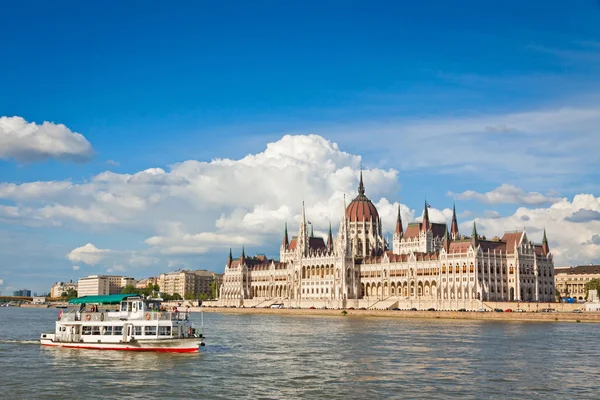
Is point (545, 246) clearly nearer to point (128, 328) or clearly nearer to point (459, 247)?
point (459, 247)

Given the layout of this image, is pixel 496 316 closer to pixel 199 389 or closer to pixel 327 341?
pixel 327 341

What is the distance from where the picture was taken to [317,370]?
57219mm

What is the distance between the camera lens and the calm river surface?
1860 inches

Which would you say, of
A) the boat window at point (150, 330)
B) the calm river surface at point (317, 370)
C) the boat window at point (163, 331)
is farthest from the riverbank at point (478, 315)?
the boat window at point (150, 330)

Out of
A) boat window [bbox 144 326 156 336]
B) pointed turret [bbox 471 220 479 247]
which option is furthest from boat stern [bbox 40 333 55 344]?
pointed turret [bbox 471 220 479 247]

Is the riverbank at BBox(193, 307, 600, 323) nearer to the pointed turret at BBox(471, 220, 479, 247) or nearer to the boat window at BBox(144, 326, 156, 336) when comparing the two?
the pointed turret at BBox(471, 220, 479, 247)

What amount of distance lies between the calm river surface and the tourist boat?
4.80 feet

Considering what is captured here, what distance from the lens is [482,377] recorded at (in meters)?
53.2

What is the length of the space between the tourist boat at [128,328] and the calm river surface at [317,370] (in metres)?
1.46

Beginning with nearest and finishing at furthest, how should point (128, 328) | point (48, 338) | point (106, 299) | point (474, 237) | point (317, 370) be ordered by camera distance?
point (317, 370), point (128, 328), point (106, 299), point (48, 338), point (474, 237)

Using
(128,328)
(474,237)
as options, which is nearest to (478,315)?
(474,237)

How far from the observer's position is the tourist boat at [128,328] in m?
67.6

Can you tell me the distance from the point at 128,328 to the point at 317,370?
2027cm

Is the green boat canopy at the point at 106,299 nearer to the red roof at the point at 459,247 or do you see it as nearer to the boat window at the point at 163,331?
the boat window at the point at 163,331
